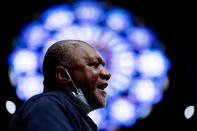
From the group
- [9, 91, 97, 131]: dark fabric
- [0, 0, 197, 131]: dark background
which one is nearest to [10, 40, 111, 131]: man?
[9, 91, 97, 131]: dark fabric

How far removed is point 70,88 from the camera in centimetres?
157

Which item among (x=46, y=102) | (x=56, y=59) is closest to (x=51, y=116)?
(x=46, y=102)

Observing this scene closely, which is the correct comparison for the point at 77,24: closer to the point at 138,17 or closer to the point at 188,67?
the point at 138,17

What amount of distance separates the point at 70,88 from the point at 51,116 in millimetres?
404

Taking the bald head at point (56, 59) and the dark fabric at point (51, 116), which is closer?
the dark fabric at point (51, 116)

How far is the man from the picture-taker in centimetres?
125

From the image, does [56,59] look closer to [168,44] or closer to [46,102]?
[46,102]

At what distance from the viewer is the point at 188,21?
5113 millimetres

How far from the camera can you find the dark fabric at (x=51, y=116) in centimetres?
115

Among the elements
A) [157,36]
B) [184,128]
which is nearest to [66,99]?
[184,128]

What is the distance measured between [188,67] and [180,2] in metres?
1.07

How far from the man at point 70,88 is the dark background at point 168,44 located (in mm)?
3557

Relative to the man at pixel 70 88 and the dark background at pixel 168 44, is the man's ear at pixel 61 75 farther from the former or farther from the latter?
the dark background at pixel 168 44

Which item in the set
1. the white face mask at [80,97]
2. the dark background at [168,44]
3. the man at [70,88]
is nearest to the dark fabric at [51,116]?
the man at [70,88]
